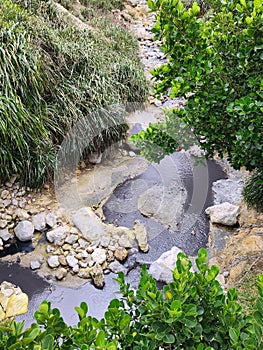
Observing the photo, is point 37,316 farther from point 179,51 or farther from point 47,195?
point 47,195

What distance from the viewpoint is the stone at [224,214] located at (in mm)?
2967

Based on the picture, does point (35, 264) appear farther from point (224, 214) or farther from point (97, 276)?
point (224, 214)

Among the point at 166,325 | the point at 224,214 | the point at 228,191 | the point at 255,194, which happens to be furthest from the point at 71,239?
the point at 166,325

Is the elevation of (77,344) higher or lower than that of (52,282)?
higher

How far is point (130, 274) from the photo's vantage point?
2637 mm

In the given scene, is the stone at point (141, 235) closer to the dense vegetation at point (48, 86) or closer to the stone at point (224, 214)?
the stone at point (224, 214)

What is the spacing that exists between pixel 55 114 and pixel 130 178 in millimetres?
981

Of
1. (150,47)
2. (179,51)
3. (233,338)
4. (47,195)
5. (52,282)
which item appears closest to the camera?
(233,338)

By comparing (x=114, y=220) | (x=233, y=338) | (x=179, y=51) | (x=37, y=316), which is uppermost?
(x=179, y=51)

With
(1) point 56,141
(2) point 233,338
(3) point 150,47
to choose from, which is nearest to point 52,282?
(1) point 56,141

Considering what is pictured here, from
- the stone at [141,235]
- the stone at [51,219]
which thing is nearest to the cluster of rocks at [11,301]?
the stone at [51,219]

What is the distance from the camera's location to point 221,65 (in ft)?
5.35

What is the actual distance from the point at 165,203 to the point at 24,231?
129 centimetres

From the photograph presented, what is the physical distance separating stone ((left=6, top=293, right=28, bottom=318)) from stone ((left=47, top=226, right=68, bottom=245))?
52cm
